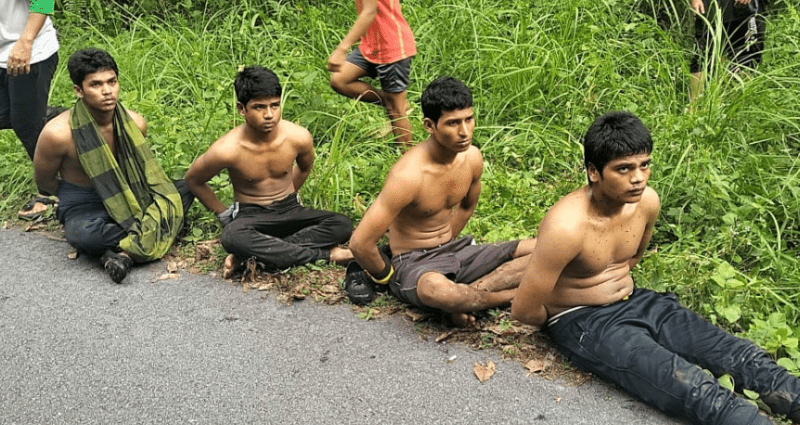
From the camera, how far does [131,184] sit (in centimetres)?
492

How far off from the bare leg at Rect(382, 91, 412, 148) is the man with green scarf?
1339 mm

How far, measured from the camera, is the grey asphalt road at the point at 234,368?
10.9 ft

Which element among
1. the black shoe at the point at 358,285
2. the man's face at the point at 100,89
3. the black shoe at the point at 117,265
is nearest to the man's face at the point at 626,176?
the black shoe at the point at 358,285

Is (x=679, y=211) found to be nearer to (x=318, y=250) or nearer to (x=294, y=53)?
(x=318, y=250)

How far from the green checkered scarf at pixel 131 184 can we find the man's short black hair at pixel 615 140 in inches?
98.2

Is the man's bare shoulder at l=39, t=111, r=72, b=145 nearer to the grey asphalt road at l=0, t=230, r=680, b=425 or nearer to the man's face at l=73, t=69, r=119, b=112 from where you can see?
the man's face at l=73, t=69, r=119, b=112

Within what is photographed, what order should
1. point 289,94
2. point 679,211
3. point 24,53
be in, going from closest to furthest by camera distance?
point 679,211, point 24,53, point 289,94

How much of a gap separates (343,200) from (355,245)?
1.22m

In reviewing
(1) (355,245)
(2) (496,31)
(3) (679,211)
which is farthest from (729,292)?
(2) (496,31)

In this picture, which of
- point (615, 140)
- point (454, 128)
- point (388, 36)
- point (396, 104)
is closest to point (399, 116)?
point (396, 104)

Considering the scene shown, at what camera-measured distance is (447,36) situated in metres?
6.43

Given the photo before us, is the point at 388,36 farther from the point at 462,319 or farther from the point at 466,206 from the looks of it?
the point at 462,319

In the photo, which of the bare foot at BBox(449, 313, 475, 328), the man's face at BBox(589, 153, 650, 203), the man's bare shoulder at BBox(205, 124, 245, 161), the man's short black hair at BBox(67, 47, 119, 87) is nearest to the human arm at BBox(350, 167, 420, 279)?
the bare foot at BBox(449, 313, 475, 328)

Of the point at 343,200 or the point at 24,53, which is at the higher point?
the point at 24,53
